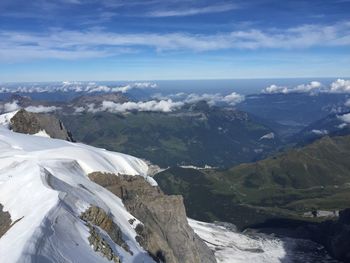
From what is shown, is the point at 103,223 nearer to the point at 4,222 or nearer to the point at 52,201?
the point at 52,201

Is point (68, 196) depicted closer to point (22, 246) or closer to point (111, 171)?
point (22, 246)

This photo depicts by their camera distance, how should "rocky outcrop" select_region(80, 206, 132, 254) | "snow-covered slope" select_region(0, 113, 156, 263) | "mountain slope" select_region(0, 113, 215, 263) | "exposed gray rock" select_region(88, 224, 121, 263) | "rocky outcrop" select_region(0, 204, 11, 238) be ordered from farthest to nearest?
"rocky outcrop" select_region(80, 206, 132, 254), "exposed gray rock" select_region(88, 224, 121, 263), "rocky outcrop" select_region(0, 204, 11, 238), "mountain slope" select_region(0, 113, 215, 263), "snow-covered slope" select_region(0, 113, 156, 263)

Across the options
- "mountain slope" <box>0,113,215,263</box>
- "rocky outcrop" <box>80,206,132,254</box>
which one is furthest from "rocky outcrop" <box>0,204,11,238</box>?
"rocky outcrop" <box>80,206,132,254</box>

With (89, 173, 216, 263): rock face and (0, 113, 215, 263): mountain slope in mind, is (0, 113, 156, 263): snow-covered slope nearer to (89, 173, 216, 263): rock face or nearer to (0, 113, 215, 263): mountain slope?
(0, 113, 215, 263): mountain slope

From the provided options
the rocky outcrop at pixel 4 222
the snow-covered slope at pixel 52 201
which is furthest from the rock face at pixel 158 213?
the rocky outcrop at pixel 4 222

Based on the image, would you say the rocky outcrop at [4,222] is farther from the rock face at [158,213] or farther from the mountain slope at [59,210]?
the rock face at [158,213]

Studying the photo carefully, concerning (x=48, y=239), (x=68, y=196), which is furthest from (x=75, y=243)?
(x=68, y=196)

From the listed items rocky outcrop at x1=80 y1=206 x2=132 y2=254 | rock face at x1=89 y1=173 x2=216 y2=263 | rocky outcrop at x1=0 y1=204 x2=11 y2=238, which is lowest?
rock face at x1=89 y1=173 x2=216 y2=263
